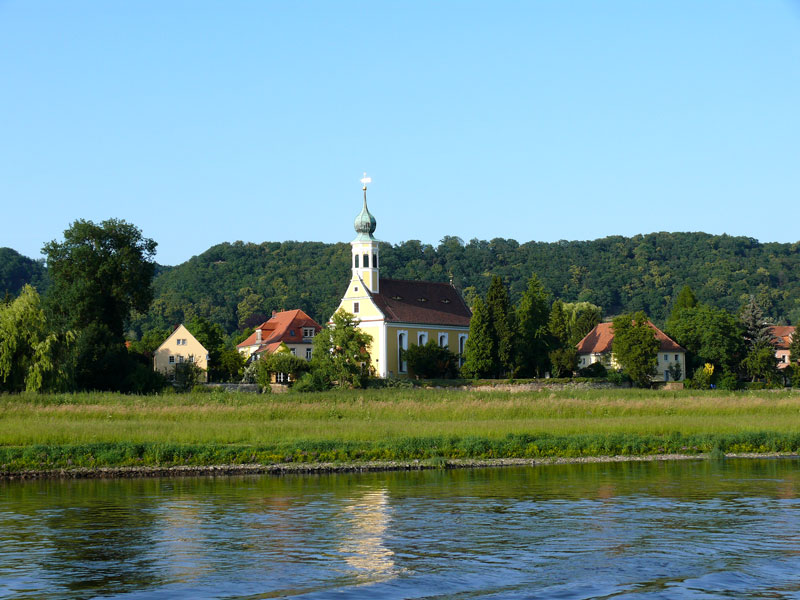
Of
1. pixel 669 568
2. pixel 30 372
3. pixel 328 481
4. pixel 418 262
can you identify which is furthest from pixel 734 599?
pixel 418 262

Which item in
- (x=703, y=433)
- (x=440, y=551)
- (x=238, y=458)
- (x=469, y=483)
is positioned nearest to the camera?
(x=440, y=551)

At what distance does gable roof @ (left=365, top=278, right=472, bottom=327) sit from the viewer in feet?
296

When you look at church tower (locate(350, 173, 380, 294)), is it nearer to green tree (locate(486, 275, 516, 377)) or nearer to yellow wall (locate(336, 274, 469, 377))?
yellow wall (locate(336, 274, 469, 377))

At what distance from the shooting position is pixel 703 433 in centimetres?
4044

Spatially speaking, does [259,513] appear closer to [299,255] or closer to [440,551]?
[440,551]

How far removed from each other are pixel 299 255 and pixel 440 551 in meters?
171

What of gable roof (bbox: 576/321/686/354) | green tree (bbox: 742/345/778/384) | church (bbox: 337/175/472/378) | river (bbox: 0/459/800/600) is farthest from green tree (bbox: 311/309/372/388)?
river (bbox: 0/459/800/600)

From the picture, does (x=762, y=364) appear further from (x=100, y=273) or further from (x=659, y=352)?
(x=100, y=273)

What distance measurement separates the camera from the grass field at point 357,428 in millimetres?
34812

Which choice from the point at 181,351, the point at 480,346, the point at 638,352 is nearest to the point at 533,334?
the point at 480,346

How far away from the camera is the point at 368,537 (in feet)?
68.5

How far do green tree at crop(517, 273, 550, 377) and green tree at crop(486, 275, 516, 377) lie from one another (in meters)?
1.01

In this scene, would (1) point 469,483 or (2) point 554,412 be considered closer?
(1) point 469,483

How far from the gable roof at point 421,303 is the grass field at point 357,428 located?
115ft
